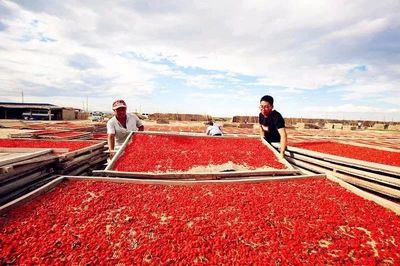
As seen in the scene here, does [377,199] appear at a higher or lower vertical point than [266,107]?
lower

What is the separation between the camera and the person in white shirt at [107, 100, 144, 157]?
628 centimetres

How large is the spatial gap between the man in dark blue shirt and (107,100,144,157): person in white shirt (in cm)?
351

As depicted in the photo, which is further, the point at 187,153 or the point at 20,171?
the point at 187,153

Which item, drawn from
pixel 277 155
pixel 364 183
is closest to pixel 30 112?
pixel 277 155

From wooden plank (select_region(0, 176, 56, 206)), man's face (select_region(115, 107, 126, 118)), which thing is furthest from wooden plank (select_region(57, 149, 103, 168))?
man's face (select_region(115, 107, 126, 118))

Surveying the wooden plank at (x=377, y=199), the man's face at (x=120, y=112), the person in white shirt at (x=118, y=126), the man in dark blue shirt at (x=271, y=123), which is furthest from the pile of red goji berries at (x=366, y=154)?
the man's face at (x=120, y=112)

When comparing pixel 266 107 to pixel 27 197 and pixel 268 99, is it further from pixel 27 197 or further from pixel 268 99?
pixel 27 197

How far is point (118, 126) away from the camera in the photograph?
6559mm

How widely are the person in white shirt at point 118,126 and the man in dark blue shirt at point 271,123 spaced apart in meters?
3.51

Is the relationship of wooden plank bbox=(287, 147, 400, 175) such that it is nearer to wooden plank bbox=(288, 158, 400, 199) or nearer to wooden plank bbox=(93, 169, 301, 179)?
wooden plank bbox=(288, 158, 400, 199)

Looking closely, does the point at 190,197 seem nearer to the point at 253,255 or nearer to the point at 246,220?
the point at 246,220

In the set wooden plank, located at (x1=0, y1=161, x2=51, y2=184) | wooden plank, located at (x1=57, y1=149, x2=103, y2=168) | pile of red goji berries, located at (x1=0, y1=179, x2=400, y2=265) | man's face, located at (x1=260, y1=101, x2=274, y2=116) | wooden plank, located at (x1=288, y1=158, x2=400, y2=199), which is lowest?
pile of red goji berries, located at (x1=0, y1=179, x2=400, y2=265)

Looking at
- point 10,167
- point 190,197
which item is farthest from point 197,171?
point 10,167

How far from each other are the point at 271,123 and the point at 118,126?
13.2 feet
